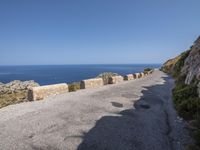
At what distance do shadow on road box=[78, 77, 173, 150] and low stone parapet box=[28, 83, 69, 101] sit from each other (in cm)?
595

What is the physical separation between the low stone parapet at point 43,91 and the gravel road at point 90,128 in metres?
2.31

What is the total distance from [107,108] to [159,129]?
10.2 feet

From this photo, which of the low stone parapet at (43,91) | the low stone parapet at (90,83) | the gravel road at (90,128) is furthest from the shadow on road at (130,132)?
the low stone parapet at (90,83)

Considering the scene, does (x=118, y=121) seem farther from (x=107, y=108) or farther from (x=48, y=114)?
(x=48, y=114)

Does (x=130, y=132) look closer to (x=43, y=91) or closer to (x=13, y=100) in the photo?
(x=43, y=91)

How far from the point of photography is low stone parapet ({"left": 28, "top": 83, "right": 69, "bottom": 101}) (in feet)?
44.0

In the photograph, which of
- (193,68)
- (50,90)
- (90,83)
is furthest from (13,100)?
(193,68)

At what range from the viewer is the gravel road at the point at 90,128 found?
21.7 ft

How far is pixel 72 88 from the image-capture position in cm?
1764

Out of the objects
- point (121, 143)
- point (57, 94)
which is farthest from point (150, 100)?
point (121, 143)

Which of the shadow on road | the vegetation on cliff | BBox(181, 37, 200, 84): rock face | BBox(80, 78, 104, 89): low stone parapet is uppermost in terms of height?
BBox(181, 37, 200, 84): rock face

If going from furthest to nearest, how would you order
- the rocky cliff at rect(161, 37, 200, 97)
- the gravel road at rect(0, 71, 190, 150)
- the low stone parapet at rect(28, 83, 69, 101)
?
1. the rocky cliff at rect(161, 37, 200, 97)
2. the low stone parapet at rect(28, 83, 69, 101)
3. the gravel road at rect(0, 71, 190, 150)

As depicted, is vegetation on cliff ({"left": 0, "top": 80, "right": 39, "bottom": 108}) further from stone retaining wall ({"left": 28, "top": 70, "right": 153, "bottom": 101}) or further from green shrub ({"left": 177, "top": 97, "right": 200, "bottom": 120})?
green shrub ({"left": 177, "top": 97, "right": 200, "bottom": 120})

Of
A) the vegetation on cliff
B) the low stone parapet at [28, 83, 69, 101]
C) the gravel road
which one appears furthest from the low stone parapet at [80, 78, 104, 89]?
the gravel road
